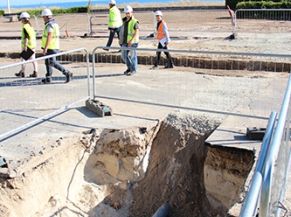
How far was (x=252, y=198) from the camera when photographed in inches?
89.1

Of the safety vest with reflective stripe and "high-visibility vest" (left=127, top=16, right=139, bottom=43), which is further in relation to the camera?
the safety vest with reflective stripe

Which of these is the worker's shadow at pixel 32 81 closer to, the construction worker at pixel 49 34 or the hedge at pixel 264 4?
the construction worker at pixel 49 34

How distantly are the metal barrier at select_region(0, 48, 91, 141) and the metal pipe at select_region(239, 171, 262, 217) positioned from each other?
5.96 meters

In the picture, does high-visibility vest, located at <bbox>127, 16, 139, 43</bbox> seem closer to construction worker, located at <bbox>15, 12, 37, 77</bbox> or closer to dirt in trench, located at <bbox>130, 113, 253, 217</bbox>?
construction worker, located at <bbox>15, 12, 37, 77</bbox>

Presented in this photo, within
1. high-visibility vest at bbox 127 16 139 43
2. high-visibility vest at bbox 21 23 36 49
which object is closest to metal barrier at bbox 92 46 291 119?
high-visibility vest at bbox 127 16 139 43

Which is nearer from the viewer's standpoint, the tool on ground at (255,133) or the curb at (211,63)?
the tool on ground at (255,133)

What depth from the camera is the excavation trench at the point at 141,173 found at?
732 cm

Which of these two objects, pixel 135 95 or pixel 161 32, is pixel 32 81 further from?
pixel 161 32

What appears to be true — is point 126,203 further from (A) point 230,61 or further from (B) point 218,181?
(A) point 230,61

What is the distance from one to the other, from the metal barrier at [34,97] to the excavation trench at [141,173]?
4.01ft

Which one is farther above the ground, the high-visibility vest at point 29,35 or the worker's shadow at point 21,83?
the high-visibility vest at point 29,35

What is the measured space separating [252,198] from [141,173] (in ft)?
20.5

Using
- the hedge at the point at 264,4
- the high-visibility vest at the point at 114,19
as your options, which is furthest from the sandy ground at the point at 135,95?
the hedge at the point at 264,4

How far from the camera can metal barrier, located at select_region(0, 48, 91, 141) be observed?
8.67 metres
